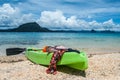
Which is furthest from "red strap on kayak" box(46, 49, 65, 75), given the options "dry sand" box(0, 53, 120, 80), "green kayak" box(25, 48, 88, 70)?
"dry sand" box(0, 53, 120, 80)

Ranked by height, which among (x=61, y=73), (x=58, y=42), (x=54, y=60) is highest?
(x=54, y=60)

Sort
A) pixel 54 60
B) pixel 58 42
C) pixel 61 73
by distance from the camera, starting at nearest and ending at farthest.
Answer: pixel 61 73 < pixel 54 60 < pixel 58 42

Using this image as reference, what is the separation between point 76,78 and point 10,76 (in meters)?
2.77

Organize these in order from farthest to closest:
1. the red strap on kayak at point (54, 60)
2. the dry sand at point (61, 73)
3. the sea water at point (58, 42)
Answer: the sea water at point (58, 42) < the red strap on kayak at point (54, 60) < the dry sand at point (61, 73)

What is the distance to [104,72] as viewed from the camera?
11.7 metres

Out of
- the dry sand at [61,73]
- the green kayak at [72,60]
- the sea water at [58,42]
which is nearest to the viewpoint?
the dry sand at [61,73]

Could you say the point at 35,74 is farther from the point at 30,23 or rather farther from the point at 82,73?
the point at 30,23

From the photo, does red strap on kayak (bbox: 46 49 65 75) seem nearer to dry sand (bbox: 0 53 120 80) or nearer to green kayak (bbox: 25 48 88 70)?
green kayak (bbox: 25 48 88 70)

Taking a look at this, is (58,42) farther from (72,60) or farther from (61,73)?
(72,60)

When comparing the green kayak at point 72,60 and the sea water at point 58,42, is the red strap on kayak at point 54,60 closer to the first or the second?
the green kayak at point 72,60

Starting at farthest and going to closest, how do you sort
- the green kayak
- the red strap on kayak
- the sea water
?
1. the sea water
2. the red strap on kayak
3. the green kayak

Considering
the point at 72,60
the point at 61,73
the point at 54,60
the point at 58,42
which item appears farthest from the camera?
the point at 58,42

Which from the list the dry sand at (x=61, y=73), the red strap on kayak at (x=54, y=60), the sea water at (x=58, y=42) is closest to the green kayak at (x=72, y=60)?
the red strap on kayak at (x=54, y=60)

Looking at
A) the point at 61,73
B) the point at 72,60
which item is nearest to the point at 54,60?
the point at 61,73
